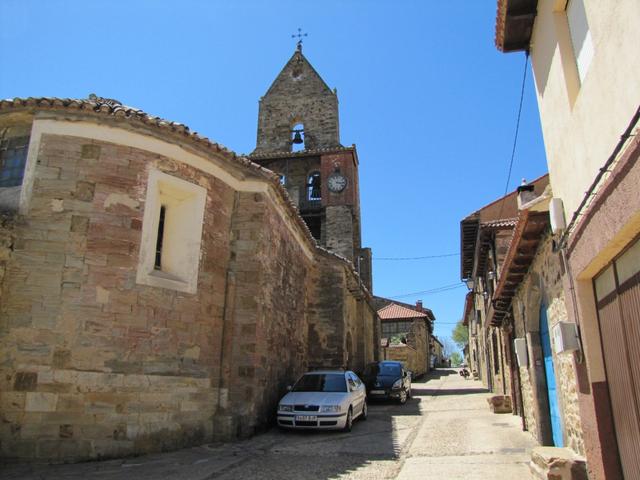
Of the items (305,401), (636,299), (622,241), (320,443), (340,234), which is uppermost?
(340,234)

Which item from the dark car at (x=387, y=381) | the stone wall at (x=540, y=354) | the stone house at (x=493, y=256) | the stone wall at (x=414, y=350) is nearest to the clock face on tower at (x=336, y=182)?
the stone house at (x=493, y=256)

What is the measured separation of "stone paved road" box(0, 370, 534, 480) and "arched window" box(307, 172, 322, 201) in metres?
17.9

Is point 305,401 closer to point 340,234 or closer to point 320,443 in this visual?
point 320,443

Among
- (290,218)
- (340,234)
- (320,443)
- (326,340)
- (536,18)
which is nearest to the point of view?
(536,18)

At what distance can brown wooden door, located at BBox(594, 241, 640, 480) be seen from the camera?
4230 millimetres

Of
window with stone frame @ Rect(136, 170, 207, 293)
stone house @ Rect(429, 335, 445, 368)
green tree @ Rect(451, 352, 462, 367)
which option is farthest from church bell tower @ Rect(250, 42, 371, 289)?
green tree @ Rect(451, 352, 462, 367)

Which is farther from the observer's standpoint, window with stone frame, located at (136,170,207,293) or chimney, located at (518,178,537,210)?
window with stone frame, located at (136,170,207,293)

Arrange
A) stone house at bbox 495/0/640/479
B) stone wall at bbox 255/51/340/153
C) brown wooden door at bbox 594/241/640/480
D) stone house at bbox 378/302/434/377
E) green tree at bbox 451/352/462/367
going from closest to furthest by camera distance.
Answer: stone house at bbox 495/0/640/479
brown wooden door at bbox 594/241/640/480
stone wall at bbox 255/51/340/153
stone house at bbox 378/302/434/377
green tree at bbox 451/352/462/367

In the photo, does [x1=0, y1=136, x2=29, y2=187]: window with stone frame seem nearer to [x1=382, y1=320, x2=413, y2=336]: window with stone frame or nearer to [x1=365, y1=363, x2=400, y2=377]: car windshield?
[x1=365, y1=363, x2=400, y2=377]: car windshield

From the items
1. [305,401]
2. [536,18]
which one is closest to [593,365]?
[536,18]

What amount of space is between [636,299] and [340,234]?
72.1ft

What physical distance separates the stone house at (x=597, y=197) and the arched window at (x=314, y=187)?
21.7 metres

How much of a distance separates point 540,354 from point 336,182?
62.0ft

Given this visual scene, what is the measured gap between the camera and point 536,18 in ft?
21.2
